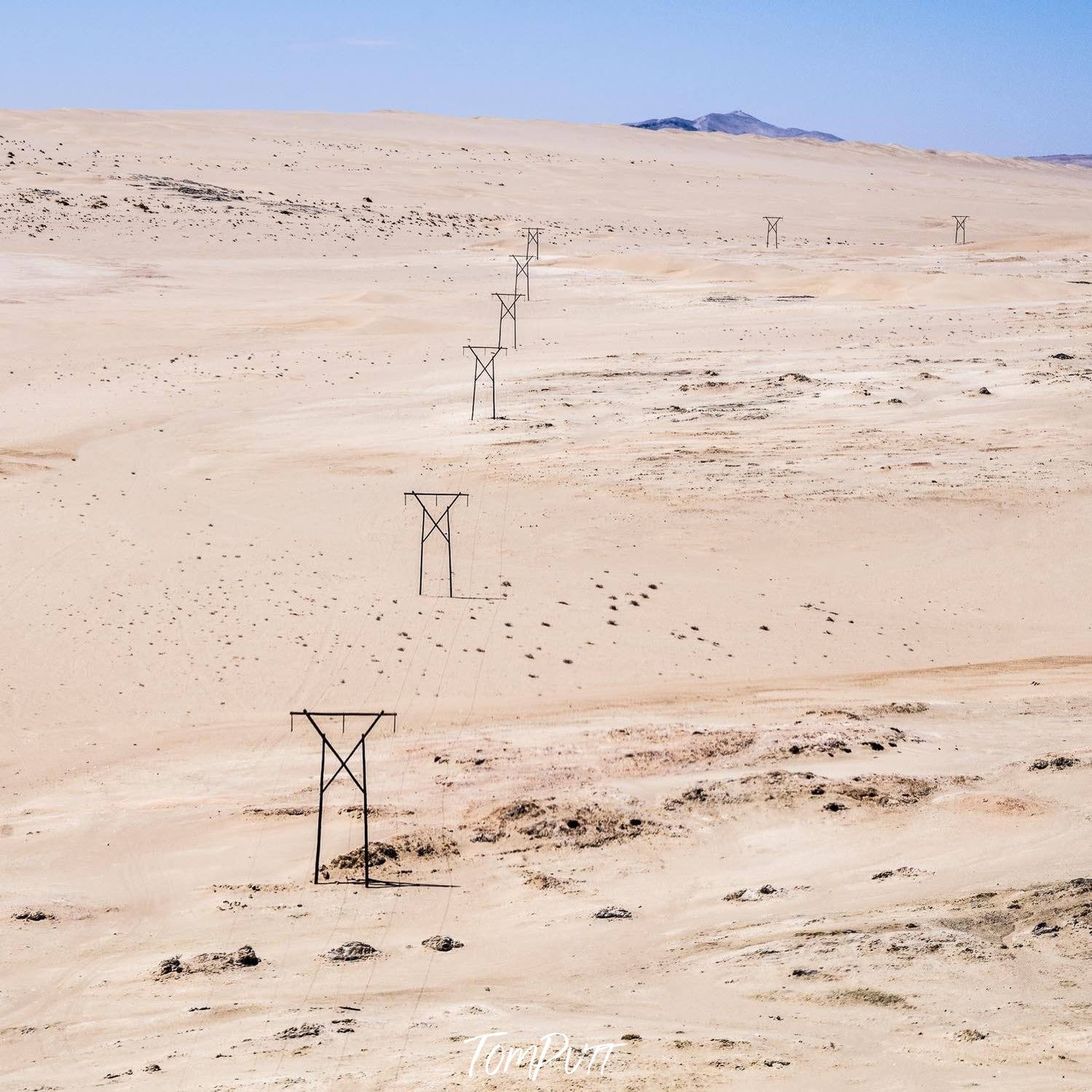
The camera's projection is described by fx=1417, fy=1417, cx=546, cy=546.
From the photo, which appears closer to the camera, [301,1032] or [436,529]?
[301,1032]

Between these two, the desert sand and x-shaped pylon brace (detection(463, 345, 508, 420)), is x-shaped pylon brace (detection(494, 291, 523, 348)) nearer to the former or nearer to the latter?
x-shaped pylon brace (detection(463, 345, 508, 420))

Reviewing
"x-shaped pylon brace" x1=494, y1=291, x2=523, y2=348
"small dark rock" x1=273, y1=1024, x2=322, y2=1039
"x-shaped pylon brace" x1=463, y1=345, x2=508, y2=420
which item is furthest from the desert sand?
"x-shaped pylon brace" x1=494, y1=291, x2=523, y2=348

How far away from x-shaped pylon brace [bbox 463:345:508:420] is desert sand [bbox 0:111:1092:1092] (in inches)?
23.2

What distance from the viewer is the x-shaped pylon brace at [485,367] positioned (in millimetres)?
29188

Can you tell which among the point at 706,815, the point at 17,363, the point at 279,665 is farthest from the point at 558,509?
the point at 17,363

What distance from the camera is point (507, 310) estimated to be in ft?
129

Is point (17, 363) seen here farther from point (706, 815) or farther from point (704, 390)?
point (706, 815)

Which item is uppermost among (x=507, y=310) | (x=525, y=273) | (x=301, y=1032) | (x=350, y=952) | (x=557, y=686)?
(x=525, y=273)

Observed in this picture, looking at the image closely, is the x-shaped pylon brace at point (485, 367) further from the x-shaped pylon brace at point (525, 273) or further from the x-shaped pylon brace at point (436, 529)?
the x-shaped pylon brace at point (525, 273)

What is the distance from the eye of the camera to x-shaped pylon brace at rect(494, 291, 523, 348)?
1389 inches

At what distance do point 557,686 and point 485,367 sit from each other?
44.8 feet

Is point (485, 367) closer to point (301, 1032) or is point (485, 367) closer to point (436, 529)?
point (436, 529)

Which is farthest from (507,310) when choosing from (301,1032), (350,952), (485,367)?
(301,1032)

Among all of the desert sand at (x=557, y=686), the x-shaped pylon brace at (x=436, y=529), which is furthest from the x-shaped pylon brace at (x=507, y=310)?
the x-shaped pylon brace at (x=436, y=529)
